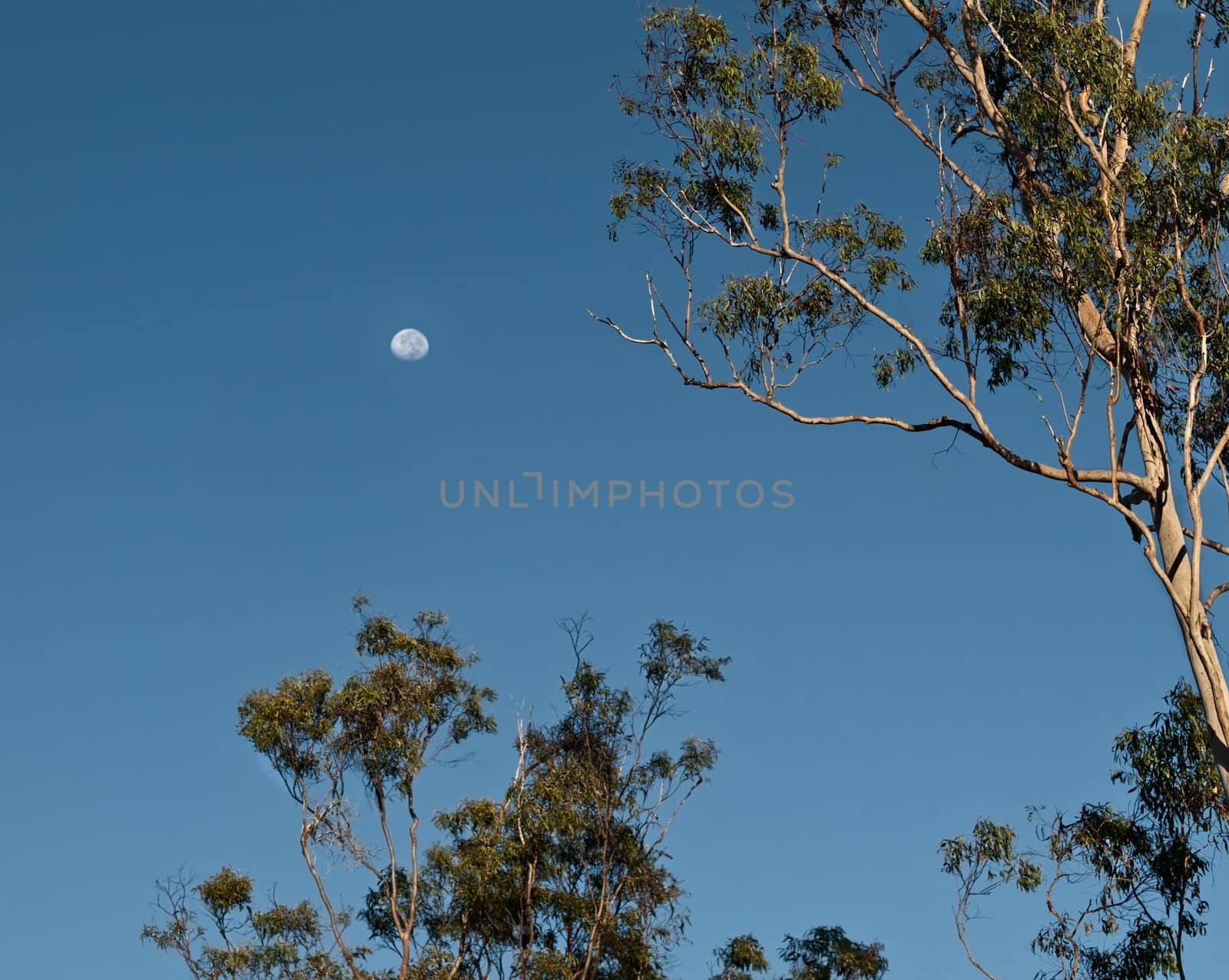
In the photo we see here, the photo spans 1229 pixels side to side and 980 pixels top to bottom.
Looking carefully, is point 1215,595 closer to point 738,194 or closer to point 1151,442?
point 1151,442

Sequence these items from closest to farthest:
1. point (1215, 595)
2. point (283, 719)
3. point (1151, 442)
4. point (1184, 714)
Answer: point (1215, 595), point (1151, 442), point (1184, 714), point (283, 719)

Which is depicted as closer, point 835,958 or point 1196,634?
point 1196,634

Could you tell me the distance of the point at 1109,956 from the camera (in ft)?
44.0

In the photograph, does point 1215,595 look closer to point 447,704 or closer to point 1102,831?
point 1102,831

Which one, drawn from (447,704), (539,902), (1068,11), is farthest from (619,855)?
(1068,11)

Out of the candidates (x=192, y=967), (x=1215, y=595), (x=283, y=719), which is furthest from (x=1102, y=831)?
(x=192, y=967)

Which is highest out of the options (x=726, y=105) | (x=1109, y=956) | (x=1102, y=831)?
(x=726, y=105)

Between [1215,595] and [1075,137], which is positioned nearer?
[1215,595]

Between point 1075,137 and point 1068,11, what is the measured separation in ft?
5.99

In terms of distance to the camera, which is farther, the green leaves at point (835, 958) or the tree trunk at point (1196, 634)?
the green leaves at point (835, 958)

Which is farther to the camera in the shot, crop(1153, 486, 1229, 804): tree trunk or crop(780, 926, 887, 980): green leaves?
crop(780, 926, 887, 980): green leaves

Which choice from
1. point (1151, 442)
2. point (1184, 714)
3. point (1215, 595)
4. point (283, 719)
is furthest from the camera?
point (283, 719)

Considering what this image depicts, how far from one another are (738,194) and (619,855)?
25.8 feet

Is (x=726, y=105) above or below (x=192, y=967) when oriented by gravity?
above
